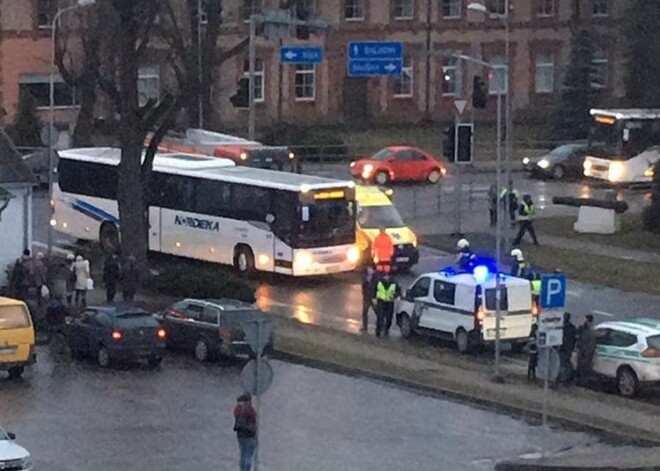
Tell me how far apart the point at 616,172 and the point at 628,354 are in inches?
1349

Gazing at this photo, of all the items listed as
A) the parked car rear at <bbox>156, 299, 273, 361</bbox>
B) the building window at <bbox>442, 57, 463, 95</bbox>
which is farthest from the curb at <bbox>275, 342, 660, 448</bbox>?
the building window at <bbox>442, 57, 463, 95</bbox>

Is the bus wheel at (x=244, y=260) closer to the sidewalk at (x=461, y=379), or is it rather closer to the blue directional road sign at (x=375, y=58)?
the sidewalk at (x=461, y=379)

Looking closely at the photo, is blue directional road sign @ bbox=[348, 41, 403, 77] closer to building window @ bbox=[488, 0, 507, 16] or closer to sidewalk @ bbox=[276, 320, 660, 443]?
sidewalk @ bbox=[276, 320, 660, 443]

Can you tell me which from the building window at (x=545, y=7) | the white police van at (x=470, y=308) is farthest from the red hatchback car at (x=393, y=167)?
the white police van at (x=470, y=308)

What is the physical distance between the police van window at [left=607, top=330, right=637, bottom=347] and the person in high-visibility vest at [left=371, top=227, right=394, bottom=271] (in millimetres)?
11236

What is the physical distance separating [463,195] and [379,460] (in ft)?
116

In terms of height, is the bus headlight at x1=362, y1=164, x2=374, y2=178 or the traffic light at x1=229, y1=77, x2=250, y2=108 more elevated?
the traffic light at x1=229, y1=77, x2=250, y2=108

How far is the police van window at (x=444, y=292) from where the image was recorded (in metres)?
38.2

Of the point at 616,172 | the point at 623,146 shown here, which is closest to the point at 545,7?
the point at 623,146

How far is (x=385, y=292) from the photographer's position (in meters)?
38.8

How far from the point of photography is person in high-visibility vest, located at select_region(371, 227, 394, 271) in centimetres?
4597

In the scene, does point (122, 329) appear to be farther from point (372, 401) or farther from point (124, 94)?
point (124, 94)

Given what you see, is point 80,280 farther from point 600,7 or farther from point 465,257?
point 600,7

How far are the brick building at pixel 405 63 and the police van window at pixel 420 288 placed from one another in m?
41.0
